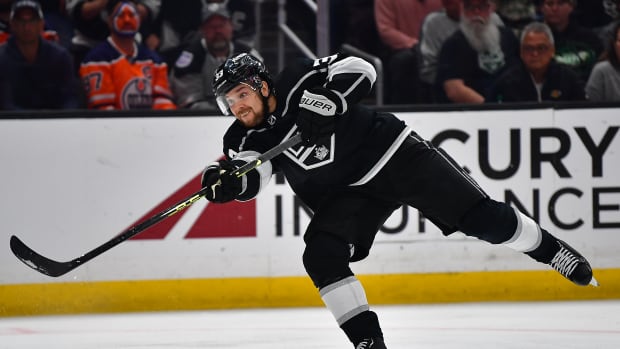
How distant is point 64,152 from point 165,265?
0.73 metres

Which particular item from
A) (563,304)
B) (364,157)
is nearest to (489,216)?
(364,157)

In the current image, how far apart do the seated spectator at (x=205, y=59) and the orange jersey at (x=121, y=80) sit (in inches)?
4.2

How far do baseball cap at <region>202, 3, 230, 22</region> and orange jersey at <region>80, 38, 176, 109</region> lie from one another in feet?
1.48

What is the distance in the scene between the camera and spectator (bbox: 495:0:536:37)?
263 inches

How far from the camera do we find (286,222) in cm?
572

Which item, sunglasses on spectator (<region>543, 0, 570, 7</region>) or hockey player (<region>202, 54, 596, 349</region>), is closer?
hockey player (<region>202, 54, 596, 349</region>)

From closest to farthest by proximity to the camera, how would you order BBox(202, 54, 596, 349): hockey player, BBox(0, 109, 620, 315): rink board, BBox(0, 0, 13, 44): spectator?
BBox(202, 54, 596, 349): hockey player, BBox(0, 109, 620, 315): rink board, BBox(0, 0, 13, 44): spectator

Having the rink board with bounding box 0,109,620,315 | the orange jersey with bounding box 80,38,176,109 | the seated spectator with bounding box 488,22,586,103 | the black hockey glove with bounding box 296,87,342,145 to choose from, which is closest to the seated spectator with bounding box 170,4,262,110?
the orange jersey with bounding box 80,38,176,109

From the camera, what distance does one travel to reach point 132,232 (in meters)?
3.93

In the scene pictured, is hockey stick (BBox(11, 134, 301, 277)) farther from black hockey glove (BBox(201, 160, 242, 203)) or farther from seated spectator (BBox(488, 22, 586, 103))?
seated spectator (BBox(488, 22, 586, 103))

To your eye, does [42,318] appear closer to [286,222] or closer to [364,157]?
[286,222]

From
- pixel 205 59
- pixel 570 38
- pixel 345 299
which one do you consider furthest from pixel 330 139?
pixel 570 38

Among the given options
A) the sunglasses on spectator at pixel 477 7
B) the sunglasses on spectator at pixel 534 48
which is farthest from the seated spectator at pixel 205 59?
the sunglasses on spectator at pixel 534 48

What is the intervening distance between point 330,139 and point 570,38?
320 centimetres
